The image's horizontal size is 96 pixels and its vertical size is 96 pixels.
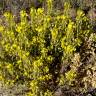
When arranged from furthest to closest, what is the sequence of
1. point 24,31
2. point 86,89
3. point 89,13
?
point 89,13 → point 86,89 → point 24,31

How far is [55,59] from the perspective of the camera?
6754 mm

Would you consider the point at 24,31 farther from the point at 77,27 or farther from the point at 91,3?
the point at 91,3

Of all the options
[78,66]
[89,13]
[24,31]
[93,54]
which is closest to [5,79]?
[24,31]

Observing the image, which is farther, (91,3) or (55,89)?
(91,3)

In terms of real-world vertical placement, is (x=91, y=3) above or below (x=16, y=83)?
above

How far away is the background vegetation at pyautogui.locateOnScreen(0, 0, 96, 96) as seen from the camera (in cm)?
615

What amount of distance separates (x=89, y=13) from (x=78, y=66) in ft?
7.61

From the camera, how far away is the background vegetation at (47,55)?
615 centimetres

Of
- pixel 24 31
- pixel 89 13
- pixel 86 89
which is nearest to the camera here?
pixel 24 31

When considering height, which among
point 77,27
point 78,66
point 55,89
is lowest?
point 55,89

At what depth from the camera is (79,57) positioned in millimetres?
6355

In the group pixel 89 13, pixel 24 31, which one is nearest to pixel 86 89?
pixel 24 31

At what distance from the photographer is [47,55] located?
6496mm

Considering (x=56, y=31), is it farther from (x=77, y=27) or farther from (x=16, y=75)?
(x=16, y=75)
